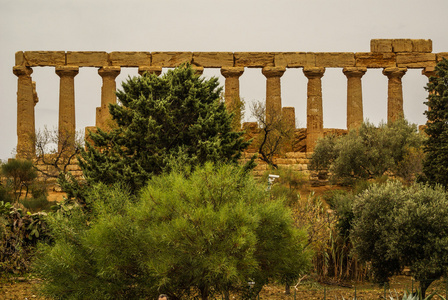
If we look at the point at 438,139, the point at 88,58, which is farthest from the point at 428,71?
the point at 88,58

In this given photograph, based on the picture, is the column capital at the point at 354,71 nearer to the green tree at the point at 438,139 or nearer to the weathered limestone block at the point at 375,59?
the weathered limestone block at the point at 375,59

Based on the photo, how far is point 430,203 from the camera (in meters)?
20.7

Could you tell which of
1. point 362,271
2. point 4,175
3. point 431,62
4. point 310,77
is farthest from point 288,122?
point 362,271

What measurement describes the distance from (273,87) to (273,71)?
0.90 m

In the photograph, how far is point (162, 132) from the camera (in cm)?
2317

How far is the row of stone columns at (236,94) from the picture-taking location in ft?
136

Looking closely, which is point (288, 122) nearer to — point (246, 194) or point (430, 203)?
point (430, 203)

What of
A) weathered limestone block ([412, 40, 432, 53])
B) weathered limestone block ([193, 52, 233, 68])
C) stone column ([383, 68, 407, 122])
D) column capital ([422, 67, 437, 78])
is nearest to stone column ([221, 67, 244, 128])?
weathered limestone block ([193, 52, 233, 68])

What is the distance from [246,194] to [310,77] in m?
26.8

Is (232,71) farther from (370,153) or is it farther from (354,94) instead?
(370,153)

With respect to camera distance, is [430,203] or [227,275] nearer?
[227,275]

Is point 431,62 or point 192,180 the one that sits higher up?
point 431,62

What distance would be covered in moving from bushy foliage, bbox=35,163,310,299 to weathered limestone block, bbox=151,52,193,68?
2572 cm

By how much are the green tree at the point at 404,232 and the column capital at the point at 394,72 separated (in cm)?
2177
